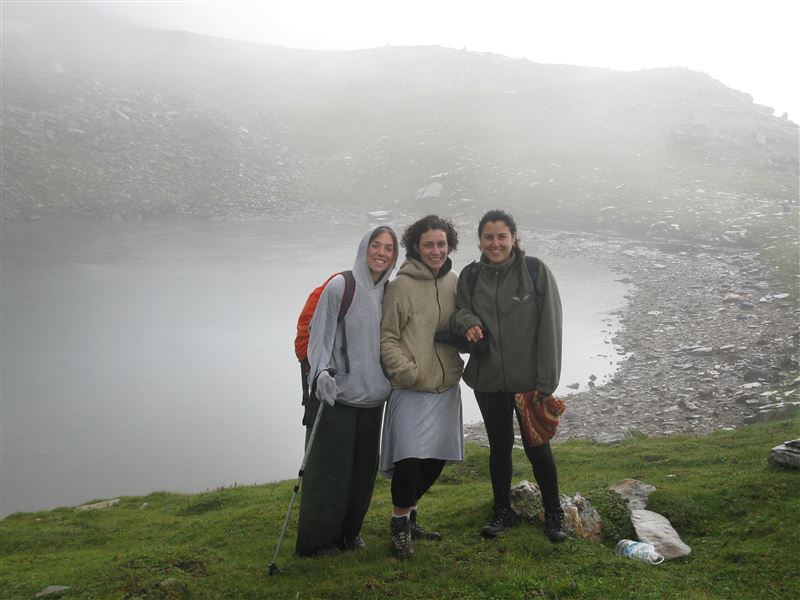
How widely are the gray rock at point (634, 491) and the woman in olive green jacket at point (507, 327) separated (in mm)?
1739

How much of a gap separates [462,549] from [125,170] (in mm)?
59551

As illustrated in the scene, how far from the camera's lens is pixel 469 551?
256 inches

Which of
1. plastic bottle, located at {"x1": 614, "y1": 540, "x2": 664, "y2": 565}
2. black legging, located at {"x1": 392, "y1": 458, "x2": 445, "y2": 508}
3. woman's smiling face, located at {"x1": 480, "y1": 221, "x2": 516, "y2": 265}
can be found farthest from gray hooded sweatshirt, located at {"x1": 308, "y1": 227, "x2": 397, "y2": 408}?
plastic bottle, located at {"x1": 614, "y1": 540, "x2": 664, "y2": 565}

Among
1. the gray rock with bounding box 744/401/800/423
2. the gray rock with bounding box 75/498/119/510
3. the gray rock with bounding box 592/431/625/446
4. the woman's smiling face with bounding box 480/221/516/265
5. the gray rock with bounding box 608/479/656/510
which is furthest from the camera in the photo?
the gray rock with bounding box 592/431/625/446

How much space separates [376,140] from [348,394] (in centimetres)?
6600

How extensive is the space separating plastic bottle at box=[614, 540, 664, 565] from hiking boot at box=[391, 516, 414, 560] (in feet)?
7.64

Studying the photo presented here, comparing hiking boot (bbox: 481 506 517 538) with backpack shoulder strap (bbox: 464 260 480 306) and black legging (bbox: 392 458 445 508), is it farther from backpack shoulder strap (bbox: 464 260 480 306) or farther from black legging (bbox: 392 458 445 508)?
backpack shoulder strap (bbox: 464 260 480 306)

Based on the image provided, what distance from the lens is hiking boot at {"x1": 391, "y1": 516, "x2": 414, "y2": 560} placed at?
639 centimetres

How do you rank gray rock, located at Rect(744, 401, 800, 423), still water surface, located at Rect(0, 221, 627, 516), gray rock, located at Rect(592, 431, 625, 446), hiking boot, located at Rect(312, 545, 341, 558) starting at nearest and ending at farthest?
hiking boot, located at Rect(312, 545, 341, 558) < gray rock, located at Rect(744, 401, 800, 423) < gray rock, located at Rect(592, 431, 625, 446) < still water surface, located at Rect(0, 221, 627, 516)

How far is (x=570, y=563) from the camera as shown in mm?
6098

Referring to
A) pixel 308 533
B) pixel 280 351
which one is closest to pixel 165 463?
pixel 280 351

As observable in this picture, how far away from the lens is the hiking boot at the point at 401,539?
252 inches

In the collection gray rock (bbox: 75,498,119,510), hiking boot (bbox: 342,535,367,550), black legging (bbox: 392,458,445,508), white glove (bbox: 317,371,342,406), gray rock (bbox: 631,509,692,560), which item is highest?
white glove (bbox: 317,371,342,406)

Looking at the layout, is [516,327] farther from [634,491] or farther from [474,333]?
[634,491]
